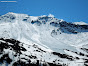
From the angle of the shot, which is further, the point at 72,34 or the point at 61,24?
the point at 61,24

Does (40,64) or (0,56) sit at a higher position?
(0,56)

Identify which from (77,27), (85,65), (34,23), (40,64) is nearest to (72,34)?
(77,27)

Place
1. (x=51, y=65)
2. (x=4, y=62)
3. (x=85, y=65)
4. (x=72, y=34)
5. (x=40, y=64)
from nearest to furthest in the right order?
(x=4, y=62) < (x=40, y=64) < (x=51, y=65) < (x=85, y=65) < (x=72, y=34)

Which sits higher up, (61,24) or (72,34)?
(61,24)

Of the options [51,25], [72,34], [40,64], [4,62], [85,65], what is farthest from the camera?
[51,25]

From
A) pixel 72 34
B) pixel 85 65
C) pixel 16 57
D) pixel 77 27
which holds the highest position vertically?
pixel 77 27

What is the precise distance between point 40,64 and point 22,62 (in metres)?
4.95

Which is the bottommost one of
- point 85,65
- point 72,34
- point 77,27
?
point 85,65

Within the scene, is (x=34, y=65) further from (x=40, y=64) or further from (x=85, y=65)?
(x=85, y=65)

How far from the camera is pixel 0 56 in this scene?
2448cm

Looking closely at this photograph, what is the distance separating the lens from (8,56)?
2512cm

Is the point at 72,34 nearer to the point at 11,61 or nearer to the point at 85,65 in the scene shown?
the point at 85,65

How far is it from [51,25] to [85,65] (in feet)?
400

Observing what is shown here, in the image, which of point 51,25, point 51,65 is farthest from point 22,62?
point 51,25
